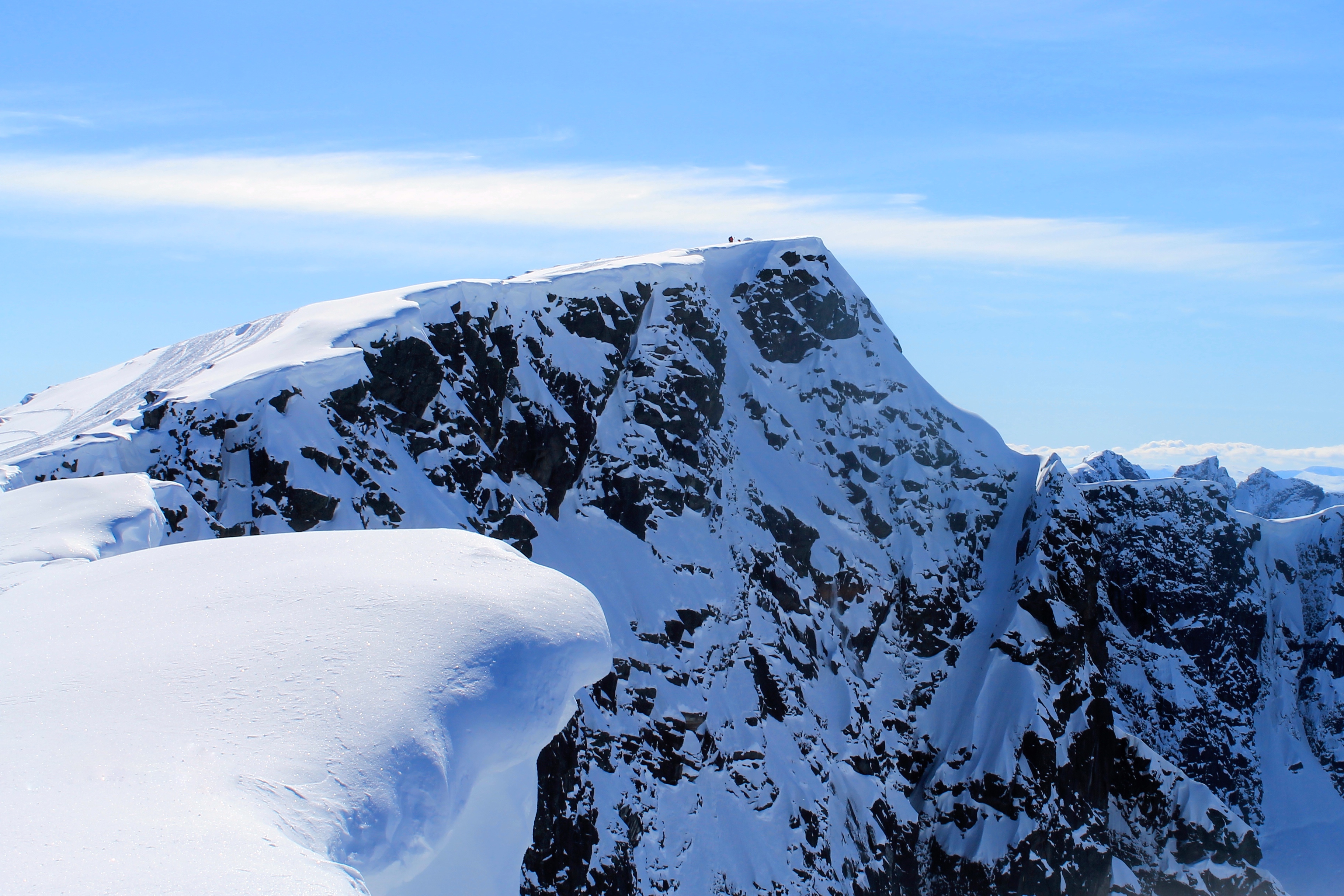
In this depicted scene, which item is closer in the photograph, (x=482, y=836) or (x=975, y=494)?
(x=482, y=836)

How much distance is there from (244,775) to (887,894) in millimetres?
53512

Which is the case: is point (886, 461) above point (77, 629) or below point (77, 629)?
below

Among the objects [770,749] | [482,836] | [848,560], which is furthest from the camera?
[848,560]

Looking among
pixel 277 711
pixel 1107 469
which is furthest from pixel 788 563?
pixel 1107 469

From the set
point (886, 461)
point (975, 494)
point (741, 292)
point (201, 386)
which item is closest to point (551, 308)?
point (741, 292)

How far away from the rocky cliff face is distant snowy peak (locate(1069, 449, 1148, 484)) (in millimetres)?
21736

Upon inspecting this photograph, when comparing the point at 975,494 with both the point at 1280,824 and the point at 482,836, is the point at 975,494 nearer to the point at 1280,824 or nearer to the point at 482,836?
the point at 1280,824

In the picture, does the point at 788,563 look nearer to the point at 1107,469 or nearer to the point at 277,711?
the point at 277,711

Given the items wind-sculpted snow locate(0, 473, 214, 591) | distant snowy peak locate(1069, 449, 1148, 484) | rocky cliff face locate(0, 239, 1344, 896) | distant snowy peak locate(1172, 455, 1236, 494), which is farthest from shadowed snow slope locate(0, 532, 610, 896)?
distant snowy peak locate(1172, 455, 1236, 494)

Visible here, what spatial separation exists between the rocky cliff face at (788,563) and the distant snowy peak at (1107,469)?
2174 centimetres

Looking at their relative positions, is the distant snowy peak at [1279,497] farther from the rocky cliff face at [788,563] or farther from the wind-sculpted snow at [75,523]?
the wind-sculpted snow at [75,523]

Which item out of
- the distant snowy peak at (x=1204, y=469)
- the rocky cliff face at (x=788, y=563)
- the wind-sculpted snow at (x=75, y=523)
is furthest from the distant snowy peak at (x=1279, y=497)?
the wind-sculpted snow at (x=75, y=523)

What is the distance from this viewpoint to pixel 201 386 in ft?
120

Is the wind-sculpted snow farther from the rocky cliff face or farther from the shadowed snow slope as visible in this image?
the rocky cliff face
